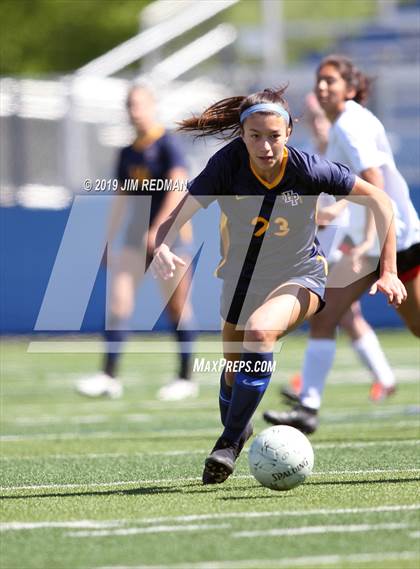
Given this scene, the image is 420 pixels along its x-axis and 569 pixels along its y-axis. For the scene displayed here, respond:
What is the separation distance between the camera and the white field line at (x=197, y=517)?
4.93 metres

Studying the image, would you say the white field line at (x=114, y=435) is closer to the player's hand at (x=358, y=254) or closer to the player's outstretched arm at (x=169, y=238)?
the player's hand at (x=358, y=254)

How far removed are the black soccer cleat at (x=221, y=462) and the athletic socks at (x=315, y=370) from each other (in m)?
2.47

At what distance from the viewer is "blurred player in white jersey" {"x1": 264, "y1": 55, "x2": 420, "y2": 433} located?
7789mm

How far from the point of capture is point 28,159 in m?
18.6

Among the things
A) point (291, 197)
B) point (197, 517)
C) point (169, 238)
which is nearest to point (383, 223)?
point (291, 197)

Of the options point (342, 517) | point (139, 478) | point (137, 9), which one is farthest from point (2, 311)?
point (137, 9)

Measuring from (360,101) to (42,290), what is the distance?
10.2 metres

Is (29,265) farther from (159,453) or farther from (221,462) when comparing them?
(221,462)

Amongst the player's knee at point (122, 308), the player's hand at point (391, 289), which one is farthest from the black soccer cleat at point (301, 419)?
the player's knee at point (122, 308)

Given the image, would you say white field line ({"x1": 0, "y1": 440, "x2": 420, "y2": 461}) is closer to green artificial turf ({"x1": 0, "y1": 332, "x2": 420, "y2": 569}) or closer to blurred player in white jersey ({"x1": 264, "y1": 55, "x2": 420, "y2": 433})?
green artificial turf ({"x1": 0, "y1": 332, "x2": 420, "y2": 569})

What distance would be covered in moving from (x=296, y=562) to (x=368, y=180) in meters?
3.91

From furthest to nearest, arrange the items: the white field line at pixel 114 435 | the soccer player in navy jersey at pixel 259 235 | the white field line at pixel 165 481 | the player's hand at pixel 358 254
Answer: the white field line at pixel 114 435, the player's hand at pixel 358 254, the white field line at pixel 165 481, the soccer player in navy jersey at pixel 259 235

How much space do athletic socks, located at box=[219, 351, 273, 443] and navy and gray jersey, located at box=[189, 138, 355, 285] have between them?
48cm

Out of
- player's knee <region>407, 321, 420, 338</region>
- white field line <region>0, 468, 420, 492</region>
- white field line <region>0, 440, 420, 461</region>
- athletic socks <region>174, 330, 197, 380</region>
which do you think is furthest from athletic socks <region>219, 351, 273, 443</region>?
athletic socks <region>174, 330, 197, 380</region>
